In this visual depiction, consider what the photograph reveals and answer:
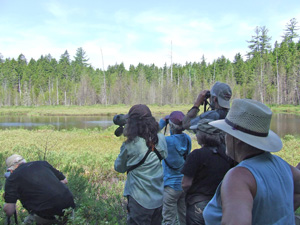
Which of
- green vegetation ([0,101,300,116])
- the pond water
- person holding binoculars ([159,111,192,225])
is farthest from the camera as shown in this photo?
green vegetation ([0,101,300,116])

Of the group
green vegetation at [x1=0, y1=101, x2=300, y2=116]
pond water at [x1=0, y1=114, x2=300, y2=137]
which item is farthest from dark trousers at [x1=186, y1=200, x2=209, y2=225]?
green vegetation at [x1=0, y1=101, x2=300, y2=116]

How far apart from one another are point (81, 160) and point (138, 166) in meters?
6.52

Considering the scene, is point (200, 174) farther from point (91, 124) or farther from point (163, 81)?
point (163, 81)

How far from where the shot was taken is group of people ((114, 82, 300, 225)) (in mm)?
1388

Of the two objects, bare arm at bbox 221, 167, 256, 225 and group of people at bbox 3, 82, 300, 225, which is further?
group of people at bbox 3, 82, 300, 225

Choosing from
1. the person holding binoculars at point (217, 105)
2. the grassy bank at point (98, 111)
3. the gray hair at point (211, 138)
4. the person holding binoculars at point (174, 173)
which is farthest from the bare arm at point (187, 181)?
the grassy bank at point (98, 111)

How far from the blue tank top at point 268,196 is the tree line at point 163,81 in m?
55.2

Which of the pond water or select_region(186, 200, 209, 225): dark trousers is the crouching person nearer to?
select_region(186, 200, 209, 225): dark trousers

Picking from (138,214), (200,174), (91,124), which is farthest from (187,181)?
(91,124)

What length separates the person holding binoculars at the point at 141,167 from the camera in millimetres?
3084

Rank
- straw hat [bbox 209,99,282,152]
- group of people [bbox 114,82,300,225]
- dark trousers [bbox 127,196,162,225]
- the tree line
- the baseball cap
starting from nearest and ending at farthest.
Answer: group of people [bbox 114,82,300,225]
straw hat [bbox 209,99,282,152]
dark trousers [bbox 127,196,162,225]
the baseball cap
the tree line

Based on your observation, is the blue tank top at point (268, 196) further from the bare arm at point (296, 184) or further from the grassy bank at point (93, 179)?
the grassy bank at point (93, 179)

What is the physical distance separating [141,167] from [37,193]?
1.47 m

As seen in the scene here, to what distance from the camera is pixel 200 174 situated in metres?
2.84
